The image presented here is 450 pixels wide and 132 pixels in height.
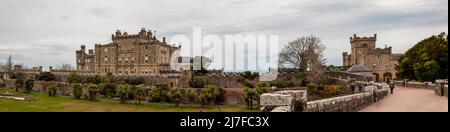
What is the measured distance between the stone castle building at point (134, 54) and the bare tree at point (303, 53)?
24373mm

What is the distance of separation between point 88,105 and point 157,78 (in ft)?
54.8

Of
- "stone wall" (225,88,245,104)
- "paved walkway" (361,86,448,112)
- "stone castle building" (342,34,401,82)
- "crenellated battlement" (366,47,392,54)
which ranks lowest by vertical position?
"stone wall" (225,88,245,104)

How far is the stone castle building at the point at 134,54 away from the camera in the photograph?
230 feet

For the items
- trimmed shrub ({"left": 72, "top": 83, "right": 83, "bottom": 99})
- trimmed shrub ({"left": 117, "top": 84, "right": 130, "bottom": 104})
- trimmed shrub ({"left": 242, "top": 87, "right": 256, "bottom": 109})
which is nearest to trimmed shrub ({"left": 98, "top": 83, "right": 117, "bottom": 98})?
trimmed shrub ({"left": 72, "top": 83, "right": 83, "bottom": 99})

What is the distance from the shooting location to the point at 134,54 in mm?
72062

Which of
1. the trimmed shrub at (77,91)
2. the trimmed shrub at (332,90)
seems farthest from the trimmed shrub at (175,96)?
the trimmed shrub at (332,90)

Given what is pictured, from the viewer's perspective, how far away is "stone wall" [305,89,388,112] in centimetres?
1111

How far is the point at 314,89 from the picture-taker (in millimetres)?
37312

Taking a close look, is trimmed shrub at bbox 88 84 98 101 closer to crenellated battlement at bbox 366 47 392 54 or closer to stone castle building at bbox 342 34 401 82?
stone castle building at bbox 342 34 401 82

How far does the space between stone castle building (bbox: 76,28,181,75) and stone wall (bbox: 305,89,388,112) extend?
53.2 meters

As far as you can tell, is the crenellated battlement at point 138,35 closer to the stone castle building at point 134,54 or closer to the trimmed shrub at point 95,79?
the stone castle building at point 134,54

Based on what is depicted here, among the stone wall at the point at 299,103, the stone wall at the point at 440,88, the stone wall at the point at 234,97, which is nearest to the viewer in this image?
the stone wall at the point at 299,103
